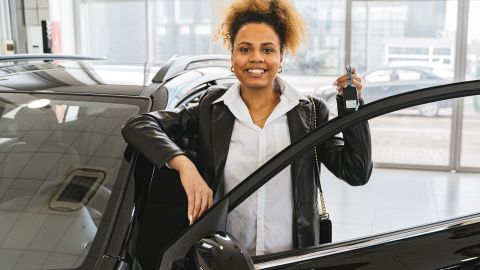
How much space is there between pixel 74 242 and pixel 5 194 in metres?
0.32

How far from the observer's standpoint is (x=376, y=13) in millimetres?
6199

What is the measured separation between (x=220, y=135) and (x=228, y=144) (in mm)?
32

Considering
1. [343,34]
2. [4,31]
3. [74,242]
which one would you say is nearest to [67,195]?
[74,242]

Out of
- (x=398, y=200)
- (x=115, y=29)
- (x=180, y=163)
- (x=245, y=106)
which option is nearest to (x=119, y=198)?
(x=180, y=163)

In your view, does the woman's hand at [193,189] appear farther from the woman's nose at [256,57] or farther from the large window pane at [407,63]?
the large window pane at [407,63]

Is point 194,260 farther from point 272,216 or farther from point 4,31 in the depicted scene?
point 4,31

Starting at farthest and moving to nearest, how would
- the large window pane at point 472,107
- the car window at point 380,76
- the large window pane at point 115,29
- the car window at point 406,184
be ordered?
1. the large window pane at point 115,29
2. the car window at point 380,76
3. the large window pane at point 472,107
4. the car window at point 406,184

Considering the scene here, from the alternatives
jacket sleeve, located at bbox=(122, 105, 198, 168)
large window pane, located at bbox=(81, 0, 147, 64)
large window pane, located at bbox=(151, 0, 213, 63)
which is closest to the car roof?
jacket sleeve, located at bbox=(122, 105, 198, 168)

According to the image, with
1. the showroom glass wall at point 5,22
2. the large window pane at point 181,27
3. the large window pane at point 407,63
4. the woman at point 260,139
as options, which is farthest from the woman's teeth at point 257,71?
the showroom glass wall at point 5,22

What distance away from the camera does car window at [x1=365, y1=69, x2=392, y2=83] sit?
6.30m

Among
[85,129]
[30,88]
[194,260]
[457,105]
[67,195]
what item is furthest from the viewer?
[457,105]

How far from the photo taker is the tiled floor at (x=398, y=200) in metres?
4.16

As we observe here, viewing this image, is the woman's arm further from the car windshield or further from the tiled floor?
the tiled floor

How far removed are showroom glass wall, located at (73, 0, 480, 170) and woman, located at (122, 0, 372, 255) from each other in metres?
4.34
